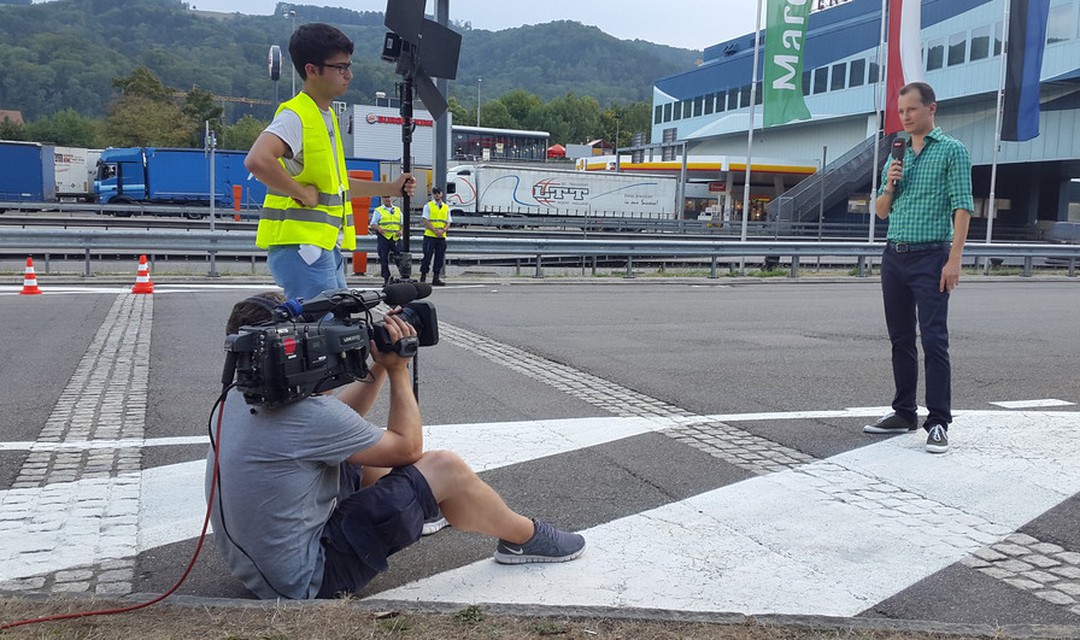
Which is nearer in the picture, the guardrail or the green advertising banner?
the guardrail

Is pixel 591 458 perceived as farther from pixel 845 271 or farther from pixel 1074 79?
pixel 1074 79

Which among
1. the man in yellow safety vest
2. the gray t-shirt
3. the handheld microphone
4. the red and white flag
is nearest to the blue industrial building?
the red and white flag

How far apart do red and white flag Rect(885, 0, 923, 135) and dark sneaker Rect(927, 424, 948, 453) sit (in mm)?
16579

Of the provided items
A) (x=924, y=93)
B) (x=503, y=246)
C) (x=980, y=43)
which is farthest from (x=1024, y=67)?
(x=980, y=43)

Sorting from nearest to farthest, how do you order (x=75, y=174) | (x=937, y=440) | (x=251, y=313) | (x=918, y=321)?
1. (x=251, y=313)
2. (x=937, y=440)
3. (x=918, y=321)
4. (x=75, y=174)

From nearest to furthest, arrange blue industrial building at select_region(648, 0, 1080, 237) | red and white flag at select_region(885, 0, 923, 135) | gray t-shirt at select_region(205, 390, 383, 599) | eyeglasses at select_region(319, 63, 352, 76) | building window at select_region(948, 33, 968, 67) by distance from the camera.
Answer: gray t-shirt at select_region(205, 390, 383, 599) → eyeglasses at select_region(319, 63, 352, 76) → red and white flag at select_region(885, 0, 923, 135) → blue industrial building at select_region(648, 0, 1080, 237) → building window at select_region(948, 33, 968, 67)

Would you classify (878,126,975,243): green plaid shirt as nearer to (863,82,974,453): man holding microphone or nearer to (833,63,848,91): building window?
(863,82,974,453): man holding microphone

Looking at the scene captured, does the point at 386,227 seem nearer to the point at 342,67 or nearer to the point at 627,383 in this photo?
the point at 627,383

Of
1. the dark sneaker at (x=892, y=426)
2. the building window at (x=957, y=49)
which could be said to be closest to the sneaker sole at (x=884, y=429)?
the dark sneaker at (x=892, y=426)

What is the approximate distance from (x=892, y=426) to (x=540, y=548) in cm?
329

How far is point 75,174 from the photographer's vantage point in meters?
55.1

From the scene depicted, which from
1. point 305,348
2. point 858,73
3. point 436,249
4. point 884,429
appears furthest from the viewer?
point 858,73

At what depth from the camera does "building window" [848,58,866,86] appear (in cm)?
5409

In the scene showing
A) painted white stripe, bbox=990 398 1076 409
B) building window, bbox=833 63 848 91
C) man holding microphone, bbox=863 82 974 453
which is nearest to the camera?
man holding microphone, bbox=863 82 974 453
